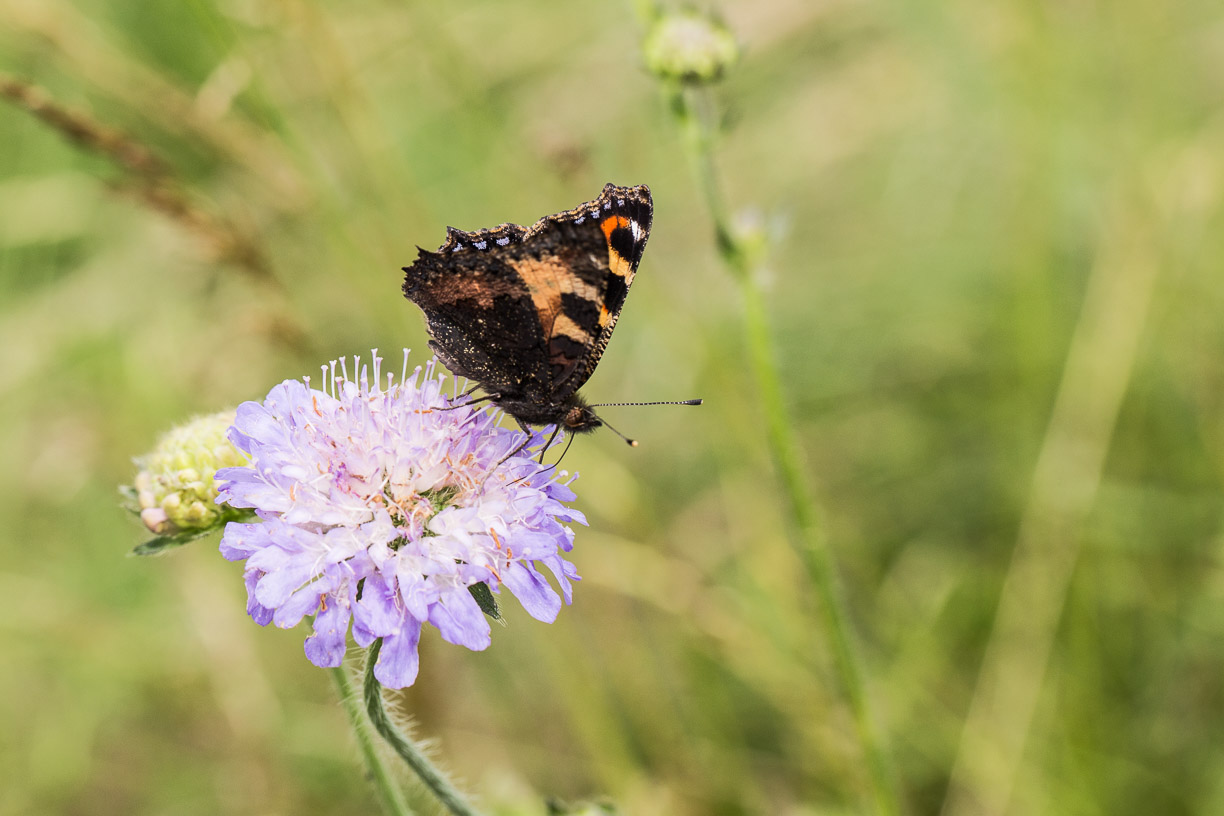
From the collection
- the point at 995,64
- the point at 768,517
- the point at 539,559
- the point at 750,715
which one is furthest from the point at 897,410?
the point at 539,559

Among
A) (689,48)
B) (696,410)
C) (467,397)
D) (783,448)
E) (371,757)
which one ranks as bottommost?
(371,757)

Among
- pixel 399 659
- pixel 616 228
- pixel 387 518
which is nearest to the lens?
pixel 399 659

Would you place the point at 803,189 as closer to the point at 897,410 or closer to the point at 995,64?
the point at 995,64

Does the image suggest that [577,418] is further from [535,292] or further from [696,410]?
[696,410]

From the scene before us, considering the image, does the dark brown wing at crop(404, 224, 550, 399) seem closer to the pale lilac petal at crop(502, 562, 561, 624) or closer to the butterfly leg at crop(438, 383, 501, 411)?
the butterfly leg at crop(438, 383, 501, 411)

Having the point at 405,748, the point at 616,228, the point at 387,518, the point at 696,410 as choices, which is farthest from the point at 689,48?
the point at 405,748

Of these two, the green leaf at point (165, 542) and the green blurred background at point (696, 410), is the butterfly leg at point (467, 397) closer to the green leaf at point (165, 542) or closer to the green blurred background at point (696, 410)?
the green leaf at point (165, 542)

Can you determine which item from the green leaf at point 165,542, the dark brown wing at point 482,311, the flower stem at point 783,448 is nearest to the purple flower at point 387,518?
the green leaf at point 165,542
